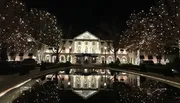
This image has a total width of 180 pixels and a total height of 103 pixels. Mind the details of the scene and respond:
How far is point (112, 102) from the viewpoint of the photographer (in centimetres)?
1418

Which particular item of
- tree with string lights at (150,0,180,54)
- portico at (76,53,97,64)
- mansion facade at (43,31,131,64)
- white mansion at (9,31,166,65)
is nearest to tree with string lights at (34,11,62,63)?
portico at (76,53,97,64)

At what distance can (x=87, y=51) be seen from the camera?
107m

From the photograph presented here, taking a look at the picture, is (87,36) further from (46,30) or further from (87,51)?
(46,30)

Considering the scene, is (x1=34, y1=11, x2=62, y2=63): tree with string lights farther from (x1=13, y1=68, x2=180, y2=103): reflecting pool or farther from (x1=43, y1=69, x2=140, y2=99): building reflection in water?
(x1=13, y1=68, x2=180, y2=103): reflecting pool

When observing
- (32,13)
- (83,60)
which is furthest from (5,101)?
(83,60)

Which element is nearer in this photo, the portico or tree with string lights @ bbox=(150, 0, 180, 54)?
tree with string lights @ bbox=(150, 0, 180, 54)

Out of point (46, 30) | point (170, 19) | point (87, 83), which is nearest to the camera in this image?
point (87, 83)

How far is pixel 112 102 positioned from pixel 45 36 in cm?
5352

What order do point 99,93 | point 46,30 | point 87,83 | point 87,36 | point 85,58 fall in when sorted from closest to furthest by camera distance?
point 99,93
point 87,83
point 46,30
point 85,58
point 87,36

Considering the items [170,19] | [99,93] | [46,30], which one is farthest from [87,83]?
[46,30]

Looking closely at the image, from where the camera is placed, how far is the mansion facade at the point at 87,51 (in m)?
102

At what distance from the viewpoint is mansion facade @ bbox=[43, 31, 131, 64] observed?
336 feet

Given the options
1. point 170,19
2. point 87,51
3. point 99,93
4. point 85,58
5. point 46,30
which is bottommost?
point 99,93

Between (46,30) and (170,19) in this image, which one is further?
(46,30)
